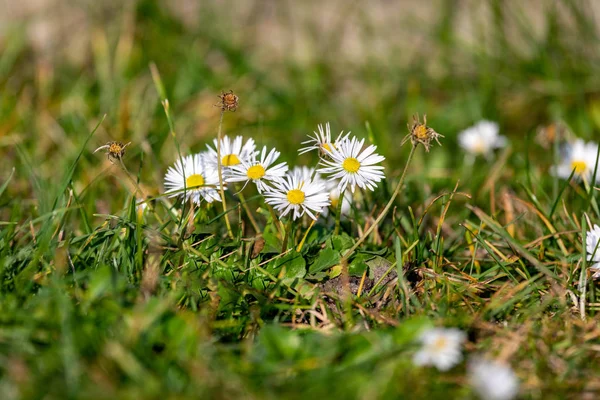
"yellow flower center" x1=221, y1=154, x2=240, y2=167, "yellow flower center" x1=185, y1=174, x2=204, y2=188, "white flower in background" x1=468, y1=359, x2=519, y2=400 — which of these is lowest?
"white flower in background" x1=468, y1=359, x2=519, y2=400

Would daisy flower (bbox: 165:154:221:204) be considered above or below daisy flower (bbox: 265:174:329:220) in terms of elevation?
above

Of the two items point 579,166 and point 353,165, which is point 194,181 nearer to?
point 353,165

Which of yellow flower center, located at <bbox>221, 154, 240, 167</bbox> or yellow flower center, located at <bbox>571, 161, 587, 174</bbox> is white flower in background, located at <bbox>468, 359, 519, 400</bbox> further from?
yellow flower center, located at <bbox>571, 161, 587, 174</bbox>

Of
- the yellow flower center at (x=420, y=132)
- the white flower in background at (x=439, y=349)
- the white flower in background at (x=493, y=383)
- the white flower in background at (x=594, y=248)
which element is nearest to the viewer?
the white flower in background at (x=493, y=383)

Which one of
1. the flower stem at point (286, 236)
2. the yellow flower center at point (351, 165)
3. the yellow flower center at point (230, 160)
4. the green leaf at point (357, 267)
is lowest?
the green leaf at point (357, 267)

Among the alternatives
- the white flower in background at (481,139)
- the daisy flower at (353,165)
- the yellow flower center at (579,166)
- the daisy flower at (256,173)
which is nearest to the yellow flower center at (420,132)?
the daisy flower at (353,165)

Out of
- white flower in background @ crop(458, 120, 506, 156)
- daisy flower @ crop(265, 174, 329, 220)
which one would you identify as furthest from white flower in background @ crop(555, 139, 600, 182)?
daisy flower @ crop(265, 174, 329, 220)

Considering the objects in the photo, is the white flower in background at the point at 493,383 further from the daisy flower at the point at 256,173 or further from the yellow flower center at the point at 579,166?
the yellow flower center at the point at 579,166
